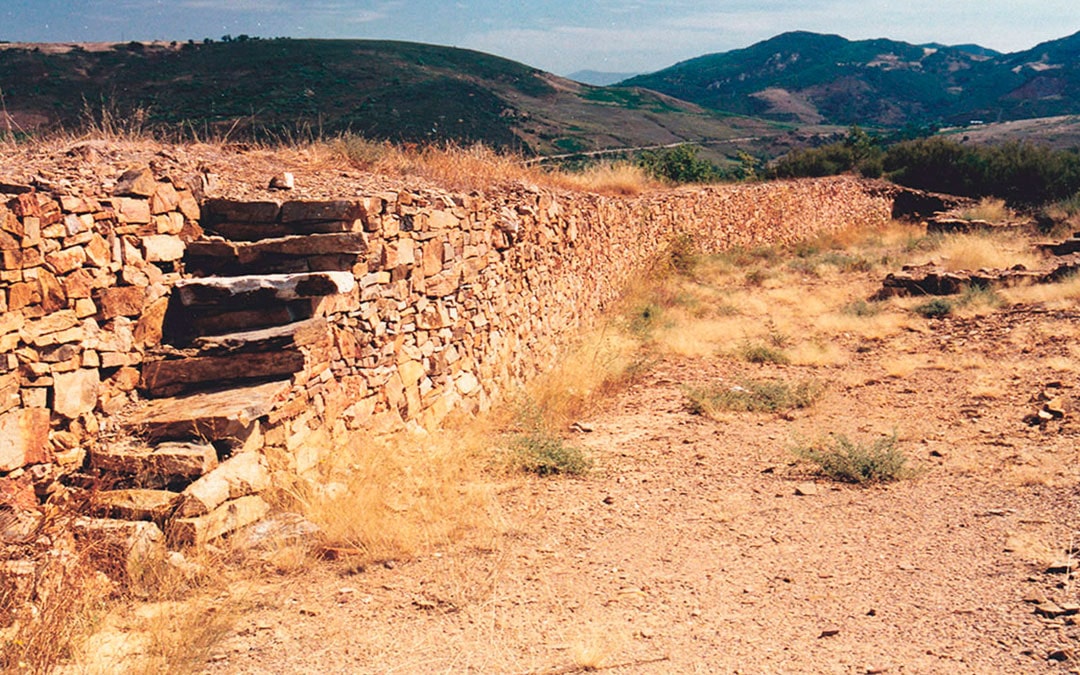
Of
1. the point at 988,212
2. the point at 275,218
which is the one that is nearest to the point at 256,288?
the point at 275,218

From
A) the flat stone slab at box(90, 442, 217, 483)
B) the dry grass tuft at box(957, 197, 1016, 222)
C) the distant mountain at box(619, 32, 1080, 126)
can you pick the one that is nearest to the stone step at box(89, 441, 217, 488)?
the flat stone slab at box(90, 442, 217, 483)

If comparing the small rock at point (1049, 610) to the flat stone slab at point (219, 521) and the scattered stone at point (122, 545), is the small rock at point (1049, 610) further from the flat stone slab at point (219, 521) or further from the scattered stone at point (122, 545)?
the scattered stone at point (122, 545)

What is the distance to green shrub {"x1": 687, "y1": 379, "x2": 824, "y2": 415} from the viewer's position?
7.66 metres

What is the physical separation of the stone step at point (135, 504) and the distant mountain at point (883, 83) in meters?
86.1

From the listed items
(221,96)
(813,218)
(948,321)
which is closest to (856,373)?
(948,321)

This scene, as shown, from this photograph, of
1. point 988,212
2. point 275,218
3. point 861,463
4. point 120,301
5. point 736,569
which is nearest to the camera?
point 736,569

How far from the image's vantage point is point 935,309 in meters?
11.4

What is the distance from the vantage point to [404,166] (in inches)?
327

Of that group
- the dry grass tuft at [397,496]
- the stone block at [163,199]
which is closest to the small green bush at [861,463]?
the dry grass tuft at [397,496]

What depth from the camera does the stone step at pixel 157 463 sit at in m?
4.42

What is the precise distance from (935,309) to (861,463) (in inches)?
256

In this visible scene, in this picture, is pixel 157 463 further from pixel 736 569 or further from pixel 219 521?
pixel 736 569

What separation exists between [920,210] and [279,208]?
70.4ft

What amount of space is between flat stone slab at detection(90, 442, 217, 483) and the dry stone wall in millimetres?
123
